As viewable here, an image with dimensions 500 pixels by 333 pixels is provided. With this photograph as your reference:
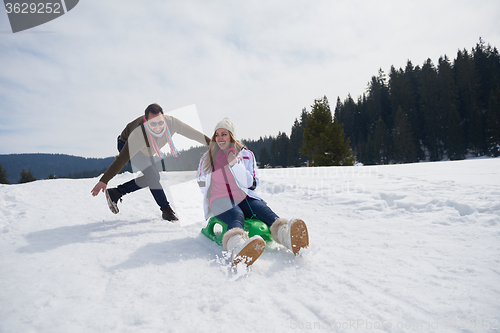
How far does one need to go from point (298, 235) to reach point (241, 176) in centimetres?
107

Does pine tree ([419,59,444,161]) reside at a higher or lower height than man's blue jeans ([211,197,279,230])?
higher

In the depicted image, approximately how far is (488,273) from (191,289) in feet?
6.89

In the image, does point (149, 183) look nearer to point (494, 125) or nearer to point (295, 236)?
point (295, 236)

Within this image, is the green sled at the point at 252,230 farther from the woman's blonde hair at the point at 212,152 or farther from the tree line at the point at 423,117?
the tree line at the point at 423,117

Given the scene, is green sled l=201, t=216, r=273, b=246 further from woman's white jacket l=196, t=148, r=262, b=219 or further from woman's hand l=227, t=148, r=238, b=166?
woman's hand l=227, t=148, r=238, b=166

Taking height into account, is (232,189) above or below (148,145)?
below

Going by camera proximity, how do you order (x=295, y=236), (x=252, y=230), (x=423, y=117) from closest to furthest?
(x=295, y=236) < (x=252, y=230) < (x=423, y=117)

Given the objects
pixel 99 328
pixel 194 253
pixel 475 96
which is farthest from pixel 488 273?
pixel 475 96

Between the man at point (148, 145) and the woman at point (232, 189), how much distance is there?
72 cm

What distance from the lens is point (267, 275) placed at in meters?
1.92

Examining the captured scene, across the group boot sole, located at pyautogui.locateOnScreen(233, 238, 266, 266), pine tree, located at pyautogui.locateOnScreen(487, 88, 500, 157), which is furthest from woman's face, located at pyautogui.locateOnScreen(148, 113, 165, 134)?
pine tree, located at pyautogui.locateOnScreen(487, 88, 500, 157)

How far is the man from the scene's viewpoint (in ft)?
11.6

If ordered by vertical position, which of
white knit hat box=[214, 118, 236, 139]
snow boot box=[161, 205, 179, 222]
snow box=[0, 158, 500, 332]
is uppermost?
white knit hat box=[214, 118, 236, 139]

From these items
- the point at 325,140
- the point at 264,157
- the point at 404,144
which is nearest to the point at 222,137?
the point at 325,140
